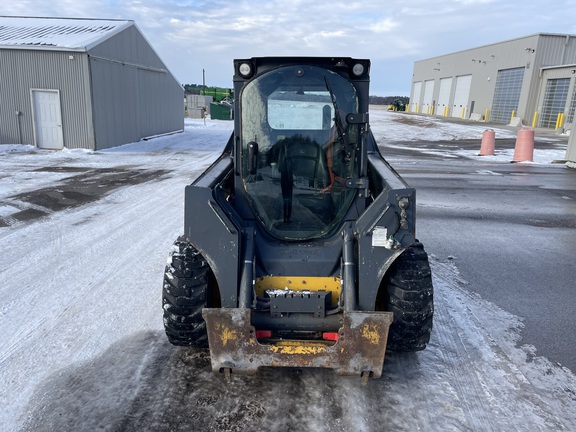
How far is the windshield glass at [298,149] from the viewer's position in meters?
3.61

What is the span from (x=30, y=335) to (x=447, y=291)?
13.9 feet

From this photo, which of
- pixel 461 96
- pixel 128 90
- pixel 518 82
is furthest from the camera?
pixel 461 96

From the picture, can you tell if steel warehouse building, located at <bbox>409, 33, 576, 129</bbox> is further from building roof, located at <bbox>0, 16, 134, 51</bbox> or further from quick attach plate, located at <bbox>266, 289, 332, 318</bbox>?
quick attach plate, located at <bbox>266, 289, 332, 318</bbox>

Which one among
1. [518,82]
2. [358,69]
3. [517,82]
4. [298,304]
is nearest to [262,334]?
[298,304]

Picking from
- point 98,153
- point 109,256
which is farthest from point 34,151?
point 109,256

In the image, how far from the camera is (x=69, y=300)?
460 cm

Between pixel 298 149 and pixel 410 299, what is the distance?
59.3 inches

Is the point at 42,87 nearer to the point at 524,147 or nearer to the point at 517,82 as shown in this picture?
the point at 524,147

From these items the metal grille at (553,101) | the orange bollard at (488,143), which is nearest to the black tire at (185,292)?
the orange bollard at (488,143)

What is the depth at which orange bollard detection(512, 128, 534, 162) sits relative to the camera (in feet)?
51.6

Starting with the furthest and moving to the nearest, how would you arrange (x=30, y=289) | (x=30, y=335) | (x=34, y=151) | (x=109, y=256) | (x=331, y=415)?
(x=34, y=151) → (x=109, y=256) → (x=30, y=289) → (x=30, y=335) → (x=331, y=415)

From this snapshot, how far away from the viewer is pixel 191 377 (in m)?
3.36

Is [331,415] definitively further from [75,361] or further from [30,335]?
[30,335]

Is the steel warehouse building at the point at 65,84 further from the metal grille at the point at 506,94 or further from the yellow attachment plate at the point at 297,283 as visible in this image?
the metal grille at the point at 506,94
